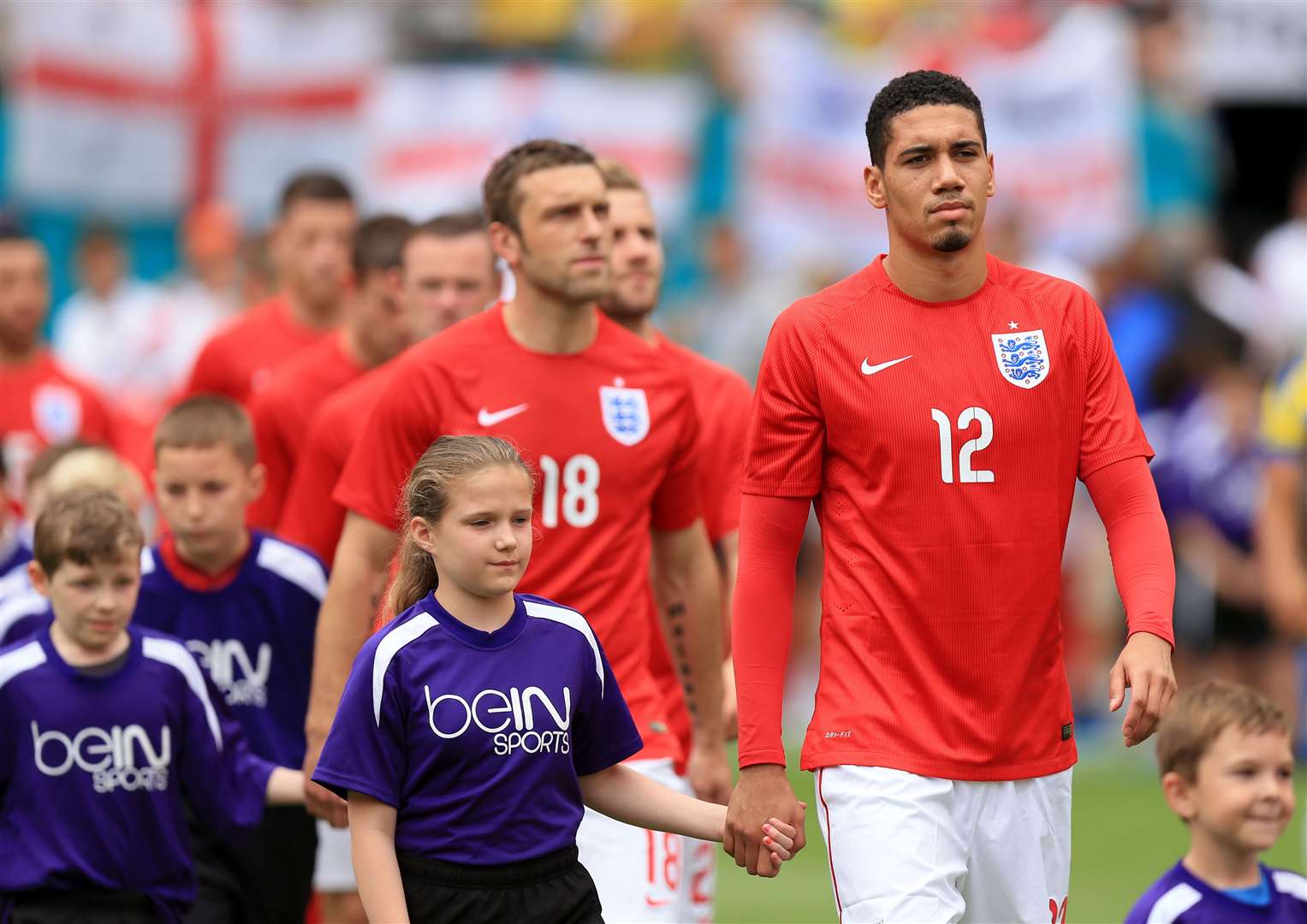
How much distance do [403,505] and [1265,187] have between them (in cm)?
1822

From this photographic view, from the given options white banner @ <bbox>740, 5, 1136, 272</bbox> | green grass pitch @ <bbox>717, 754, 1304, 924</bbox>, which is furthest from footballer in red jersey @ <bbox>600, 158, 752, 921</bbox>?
white banner @ <bbox>740, 5, 1136, 272</bbox>

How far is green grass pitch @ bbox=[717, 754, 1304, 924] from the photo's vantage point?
11008mm

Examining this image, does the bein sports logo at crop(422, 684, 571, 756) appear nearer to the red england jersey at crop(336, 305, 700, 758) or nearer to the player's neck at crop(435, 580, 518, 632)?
the player's neck at crop(435, 580, 518, 632)

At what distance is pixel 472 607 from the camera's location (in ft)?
19.1

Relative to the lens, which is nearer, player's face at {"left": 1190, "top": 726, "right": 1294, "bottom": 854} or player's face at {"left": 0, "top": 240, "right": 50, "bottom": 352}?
player's face at {"left": 1190, "top": 726, "right": 1294, "bottom": 854}

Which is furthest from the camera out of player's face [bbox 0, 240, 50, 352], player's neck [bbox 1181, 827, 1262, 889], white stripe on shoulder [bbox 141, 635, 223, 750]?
player's face [bbox 0, 240, 50, 352]

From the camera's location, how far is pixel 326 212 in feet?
35.0

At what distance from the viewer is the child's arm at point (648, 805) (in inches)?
235

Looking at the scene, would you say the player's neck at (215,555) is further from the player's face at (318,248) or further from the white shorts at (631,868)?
the player's face at (318,248)

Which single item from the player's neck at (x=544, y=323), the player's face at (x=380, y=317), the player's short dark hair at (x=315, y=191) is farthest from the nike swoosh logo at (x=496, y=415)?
the player's short dark hair at (x=315, y=191)

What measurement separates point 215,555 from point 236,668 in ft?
1.28

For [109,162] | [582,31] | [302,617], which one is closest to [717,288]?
[582,31]

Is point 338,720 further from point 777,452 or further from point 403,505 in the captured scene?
point 777,452

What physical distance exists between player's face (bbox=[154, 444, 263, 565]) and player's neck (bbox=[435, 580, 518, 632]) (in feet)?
6.74
